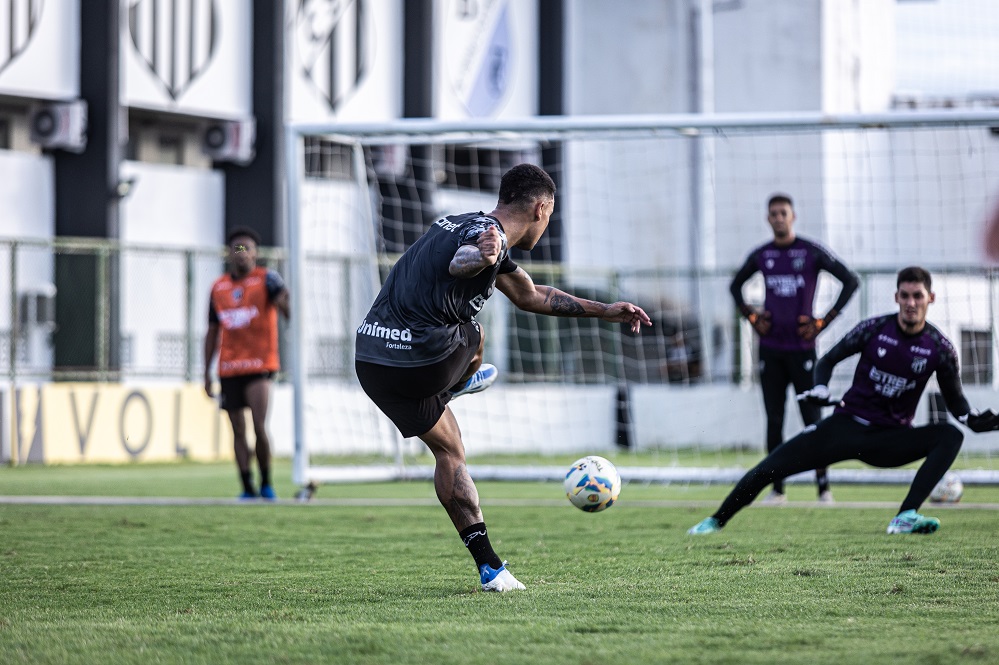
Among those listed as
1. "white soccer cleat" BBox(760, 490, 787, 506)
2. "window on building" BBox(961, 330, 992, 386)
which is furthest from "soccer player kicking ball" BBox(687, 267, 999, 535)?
"window on building" BBox(961, 330, 992, 386)

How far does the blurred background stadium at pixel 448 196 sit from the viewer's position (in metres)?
17.8

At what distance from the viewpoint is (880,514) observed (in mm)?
9148

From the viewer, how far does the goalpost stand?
16.2 m

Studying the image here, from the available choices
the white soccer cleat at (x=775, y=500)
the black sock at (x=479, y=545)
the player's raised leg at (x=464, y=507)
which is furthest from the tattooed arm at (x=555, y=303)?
the white soccer cleat at (x=775, y=500)

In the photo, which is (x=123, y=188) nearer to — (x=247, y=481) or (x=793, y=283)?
(x=247, y=481)

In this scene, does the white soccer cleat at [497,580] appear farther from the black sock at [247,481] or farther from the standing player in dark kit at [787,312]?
the black sock at [247,481]

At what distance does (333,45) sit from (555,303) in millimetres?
18628

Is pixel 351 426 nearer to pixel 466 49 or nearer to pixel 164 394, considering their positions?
pixel 164 394

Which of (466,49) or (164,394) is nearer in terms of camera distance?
(164,394)

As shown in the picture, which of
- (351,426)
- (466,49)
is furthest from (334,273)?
(466,49)

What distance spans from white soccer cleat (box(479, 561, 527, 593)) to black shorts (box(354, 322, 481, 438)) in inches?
25.2

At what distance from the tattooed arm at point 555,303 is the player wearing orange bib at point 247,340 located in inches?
198

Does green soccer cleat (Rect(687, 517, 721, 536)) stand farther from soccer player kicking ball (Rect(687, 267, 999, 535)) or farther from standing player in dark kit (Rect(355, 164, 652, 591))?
standing player in dark kit (Rect(355, 164, 652, 591))

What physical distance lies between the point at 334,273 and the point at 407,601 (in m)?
14.8
